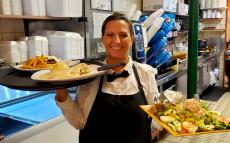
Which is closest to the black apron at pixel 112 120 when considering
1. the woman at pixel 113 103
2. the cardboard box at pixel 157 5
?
the woman at pixel 113 103

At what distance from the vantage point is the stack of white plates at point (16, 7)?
189 cm

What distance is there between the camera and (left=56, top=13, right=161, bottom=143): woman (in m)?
1.32

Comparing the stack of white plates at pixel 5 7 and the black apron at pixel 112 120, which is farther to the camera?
the stack of white plates at pixel 5 7

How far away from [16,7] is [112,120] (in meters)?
1.18

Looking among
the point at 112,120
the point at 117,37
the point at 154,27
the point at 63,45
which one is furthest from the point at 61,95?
the point at 154,27

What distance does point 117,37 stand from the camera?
1.30m

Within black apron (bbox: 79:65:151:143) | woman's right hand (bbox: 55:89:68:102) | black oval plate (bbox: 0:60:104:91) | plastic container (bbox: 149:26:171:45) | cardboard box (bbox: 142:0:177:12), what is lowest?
black apron (bbox: 79:65:151:143)

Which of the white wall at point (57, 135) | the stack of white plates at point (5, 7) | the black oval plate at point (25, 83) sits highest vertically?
the stack of white plates at point (5, 7)

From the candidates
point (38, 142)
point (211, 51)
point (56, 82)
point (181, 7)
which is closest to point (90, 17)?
point (38, 142)

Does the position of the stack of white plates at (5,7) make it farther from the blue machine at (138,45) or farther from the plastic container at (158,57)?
the plastic container at (158,57)

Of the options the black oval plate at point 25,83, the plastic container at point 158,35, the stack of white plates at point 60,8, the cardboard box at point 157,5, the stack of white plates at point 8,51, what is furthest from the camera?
the cardboard box at point 157,5

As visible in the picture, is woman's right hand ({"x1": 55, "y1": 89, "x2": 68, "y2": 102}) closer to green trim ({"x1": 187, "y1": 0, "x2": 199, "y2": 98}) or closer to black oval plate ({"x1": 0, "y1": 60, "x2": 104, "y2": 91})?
black oval plate ({"x1": 0, "y1": 60, "x2": 104, "y2": 91})

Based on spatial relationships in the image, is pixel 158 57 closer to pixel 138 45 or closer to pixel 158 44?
pixel 158 44

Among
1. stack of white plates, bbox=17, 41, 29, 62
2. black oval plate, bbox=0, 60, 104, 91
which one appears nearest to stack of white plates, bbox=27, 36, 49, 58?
stack of white plates, bbox=17, 41, 29, 62
